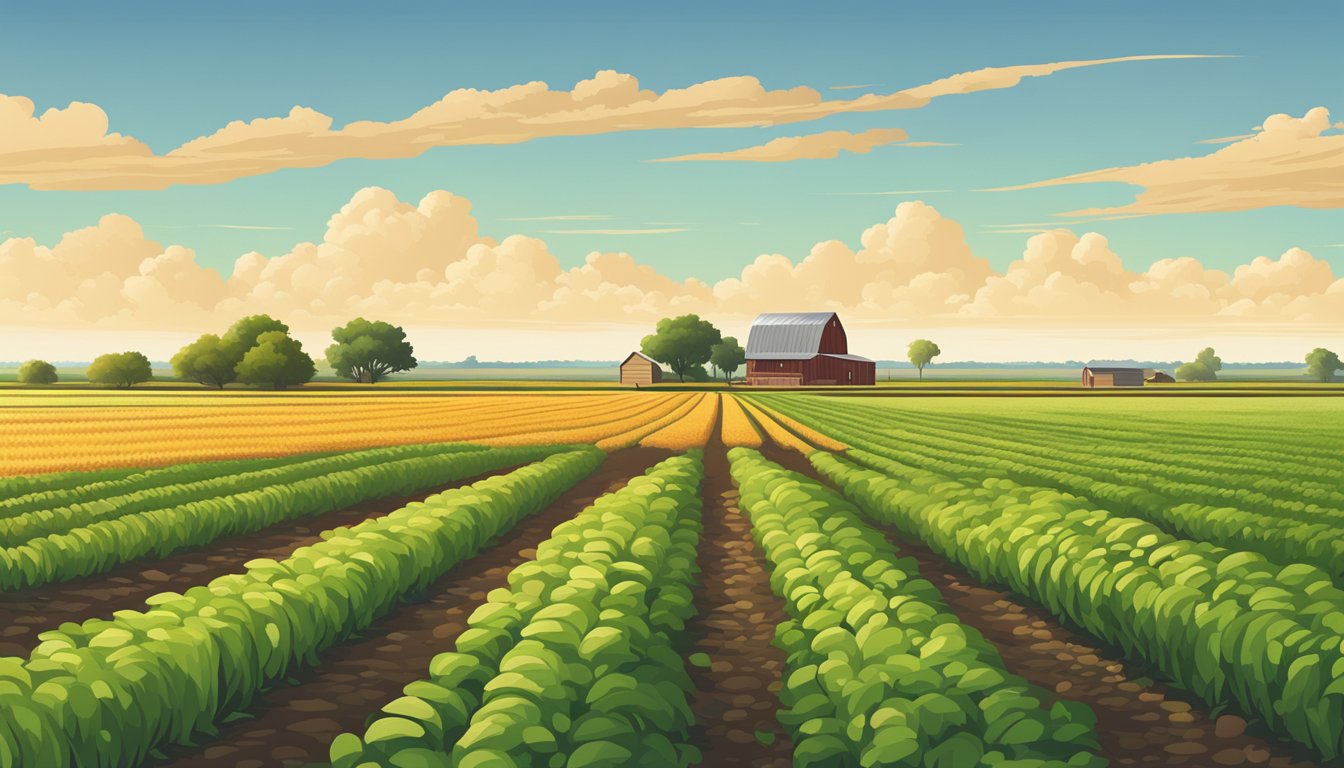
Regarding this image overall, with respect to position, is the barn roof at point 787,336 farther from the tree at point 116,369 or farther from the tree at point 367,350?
the tree at point 116,369

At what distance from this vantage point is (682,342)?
A: 549 ft

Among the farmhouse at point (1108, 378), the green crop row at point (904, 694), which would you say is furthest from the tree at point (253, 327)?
the green crop row at point (904, 694)

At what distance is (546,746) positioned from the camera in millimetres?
6070

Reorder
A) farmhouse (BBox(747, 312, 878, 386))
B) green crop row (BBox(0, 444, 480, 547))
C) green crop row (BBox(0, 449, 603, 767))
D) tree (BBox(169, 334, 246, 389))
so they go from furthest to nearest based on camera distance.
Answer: farmhouse (BBox(747, 312, 878, 386)) < tree (BBox(169, 334, 246, 389)) < green crop row (BBox(0, 444, 480, 547)) < green crop row (BBox(0, 449, 603, 767))

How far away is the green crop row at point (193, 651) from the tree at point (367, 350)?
478 feet

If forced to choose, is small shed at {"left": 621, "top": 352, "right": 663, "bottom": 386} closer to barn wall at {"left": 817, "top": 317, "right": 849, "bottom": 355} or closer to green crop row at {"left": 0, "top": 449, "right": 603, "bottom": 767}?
barn wall at {"left": 817, "top": 317, "right": 849, "bottom": 355}

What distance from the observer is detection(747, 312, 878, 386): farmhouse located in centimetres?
14312

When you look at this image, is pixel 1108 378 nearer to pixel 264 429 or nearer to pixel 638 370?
pixel 638 370

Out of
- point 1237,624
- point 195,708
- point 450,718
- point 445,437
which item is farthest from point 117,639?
point 445,437

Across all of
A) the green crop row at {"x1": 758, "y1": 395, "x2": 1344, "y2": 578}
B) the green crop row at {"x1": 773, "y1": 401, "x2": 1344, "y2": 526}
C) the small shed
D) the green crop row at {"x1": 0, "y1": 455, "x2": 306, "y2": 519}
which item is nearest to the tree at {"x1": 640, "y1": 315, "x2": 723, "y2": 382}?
the small shed

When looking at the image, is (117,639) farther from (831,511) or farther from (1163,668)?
(831,511)

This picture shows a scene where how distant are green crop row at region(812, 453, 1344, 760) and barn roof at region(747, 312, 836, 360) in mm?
132596

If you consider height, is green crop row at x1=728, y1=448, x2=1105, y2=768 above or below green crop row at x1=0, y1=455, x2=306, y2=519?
above

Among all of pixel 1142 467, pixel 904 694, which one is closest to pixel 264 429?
pixel 1142 467
